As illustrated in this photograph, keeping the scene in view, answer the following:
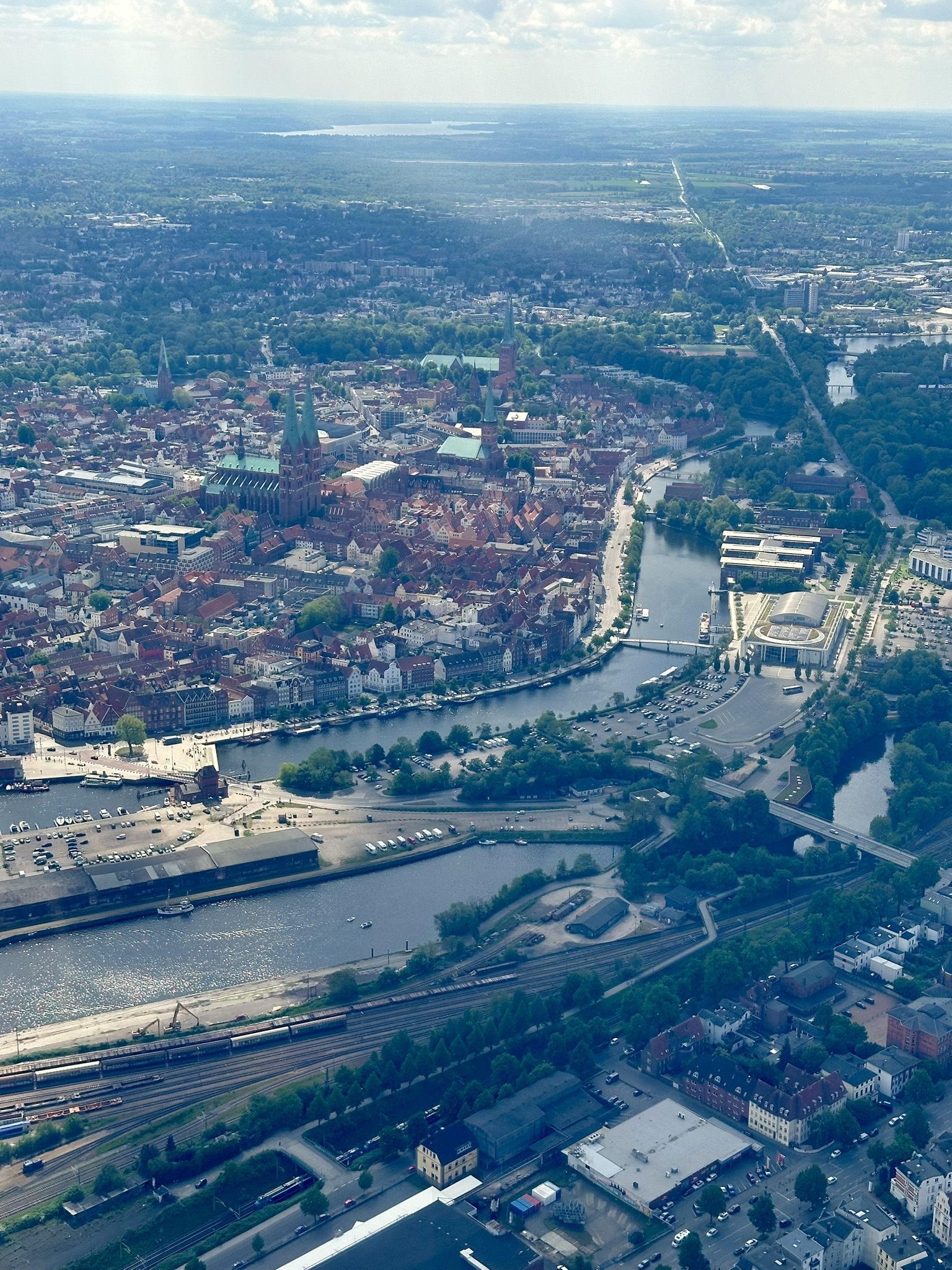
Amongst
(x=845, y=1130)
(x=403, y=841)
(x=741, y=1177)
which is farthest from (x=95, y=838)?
Result: (x=845, y=1130)

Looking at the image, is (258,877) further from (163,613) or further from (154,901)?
(163,613)

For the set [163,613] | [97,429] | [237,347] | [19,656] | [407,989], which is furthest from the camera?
[237,347]

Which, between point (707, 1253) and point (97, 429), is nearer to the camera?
point (707, 1253)

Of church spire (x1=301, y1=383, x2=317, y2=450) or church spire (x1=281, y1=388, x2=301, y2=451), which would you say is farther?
church spire (x1=301, y1=383, x2=317, y2=450)

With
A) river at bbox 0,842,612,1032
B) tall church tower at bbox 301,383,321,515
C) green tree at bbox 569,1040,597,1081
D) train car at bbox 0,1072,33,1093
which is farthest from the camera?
tall church tower at bbox 301,383,321,515

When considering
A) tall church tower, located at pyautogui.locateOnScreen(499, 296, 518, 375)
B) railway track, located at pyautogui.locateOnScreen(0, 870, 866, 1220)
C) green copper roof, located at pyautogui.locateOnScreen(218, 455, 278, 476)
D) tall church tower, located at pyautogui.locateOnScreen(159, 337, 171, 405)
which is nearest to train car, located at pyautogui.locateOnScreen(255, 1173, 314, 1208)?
→ railway track, located at pyautogui.locateOnScreen(0, 870, 866, 1220)

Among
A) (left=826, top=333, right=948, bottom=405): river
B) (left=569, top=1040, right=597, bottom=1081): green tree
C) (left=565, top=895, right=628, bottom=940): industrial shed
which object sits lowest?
(left=826, top=333, right=948, bottom=405): river

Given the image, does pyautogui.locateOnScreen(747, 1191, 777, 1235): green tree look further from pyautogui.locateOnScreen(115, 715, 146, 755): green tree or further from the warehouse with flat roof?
pyautogui.locateOnScreen(115, 715, 146, 755): green tree

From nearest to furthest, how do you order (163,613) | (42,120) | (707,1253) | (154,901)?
(707,1253) → (154,901) → (163,613) → (42,120)

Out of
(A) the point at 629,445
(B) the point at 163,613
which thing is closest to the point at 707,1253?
(B) the point at 163,613
